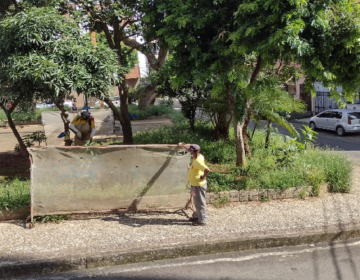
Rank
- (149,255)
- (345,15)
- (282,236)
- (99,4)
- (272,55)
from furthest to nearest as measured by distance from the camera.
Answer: (99,4) → (272,55) → (345,15) → (282,236) → (149,255)

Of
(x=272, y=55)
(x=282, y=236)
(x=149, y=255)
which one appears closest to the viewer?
(x=149, y=255)

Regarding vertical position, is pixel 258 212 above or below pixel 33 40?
below

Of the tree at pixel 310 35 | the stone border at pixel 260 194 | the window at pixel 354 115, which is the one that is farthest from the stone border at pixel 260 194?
the window at pixel 354 115

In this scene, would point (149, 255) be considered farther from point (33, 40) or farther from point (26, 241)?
point (33, 40)

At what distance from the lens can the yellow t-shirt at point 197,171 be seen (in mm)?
5619

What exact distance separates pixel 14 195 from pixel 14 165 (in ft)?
11.1

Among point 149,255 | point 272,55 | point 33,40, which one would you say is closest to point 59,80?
point 33,40

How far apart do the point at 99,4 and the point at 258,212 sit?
7565 millimetres

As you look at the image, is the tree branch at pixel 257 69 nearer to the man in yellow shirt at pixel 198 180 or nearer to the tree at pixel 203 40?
the tree at pixel 203 40

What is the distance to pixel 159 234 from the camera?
18.0ft

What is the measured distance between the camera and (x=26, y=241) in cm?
526

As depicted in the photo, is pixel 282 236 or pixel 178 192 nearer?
pixel 282 236

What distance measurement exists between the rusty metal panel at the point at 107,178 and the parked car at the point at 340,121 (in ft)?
49.6

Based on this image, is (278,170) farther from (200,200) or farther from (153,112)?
(153,112)
